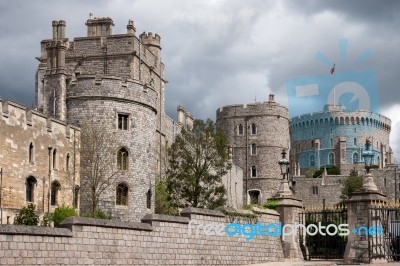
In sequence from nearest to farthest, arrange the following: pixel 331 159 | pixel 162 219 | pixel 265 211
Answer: pixel 162 219
pixel 265 211
pixel 331 159

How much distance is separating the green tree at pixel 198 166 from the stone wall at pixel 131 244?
14777 mm

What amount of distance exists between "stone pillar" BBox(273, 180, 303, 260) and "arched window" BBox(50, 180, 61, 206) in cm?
1081

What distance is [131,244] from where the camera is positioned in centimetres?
1812

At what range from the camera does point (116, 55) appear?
41719mm

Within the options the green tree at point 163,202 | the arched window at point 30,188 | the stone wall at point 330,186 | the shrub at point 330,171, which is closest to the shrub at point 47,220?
the arched window at point 30,188

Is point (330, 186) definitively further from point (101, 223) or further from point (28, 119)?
point (101, 223)

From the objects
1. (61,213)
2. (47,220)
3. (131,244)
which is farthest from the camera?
(61,213)

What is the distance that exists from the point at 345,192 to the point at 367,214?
59.5 meters

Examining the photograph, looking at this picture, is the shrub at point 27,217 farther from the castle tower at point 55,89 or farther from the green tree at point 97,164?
the castle tower at point 55,89

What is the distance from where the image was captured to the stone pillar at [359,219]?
23.7 metres

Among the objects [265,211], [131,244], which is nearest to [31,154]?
[265,211]

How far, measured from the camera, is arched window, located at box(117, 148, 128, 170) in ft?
113

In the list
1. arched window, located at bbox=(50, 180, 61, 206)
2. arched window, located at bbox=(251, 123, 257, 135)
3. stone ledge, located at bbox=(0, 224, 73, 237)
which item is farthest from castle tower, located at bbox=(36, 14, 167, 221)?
arched window, located at bbox=(251, 123, 257, 135)

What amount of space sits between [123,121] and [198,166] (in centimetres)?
718
